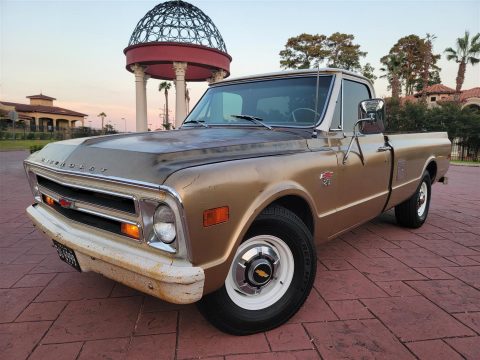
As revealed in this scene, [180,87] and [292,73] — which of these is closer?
[292,73]

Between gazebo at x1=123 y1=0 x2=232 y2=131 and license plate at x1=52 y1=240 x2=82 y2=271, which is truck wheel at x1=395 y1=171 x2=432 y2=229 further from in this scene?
gazebo at x1=123 y1=0 x2=232 y2=131

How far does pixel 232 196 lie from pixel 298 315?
3.86 feet

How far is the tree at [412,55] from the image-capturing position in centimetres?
3975

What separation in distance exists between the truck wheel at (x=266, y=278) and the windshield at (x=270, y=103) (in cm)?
110

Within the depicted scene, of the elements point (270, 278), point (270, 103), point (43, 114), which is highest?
point (43, 114)

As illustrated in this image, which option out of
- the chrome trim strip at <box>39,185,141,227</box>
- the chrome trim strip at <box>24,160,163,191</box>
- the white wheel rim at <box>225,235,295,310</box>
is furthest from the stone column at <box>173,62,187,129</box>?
the white wheel rim at <box>225,235,295,310</box>

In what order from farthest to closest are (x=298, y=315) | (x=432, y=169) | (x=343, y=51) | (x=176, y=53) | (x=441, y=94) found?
(x=441, y=94) < (x=343, y=51) < (x=176, y=53) < (x=432, y=169) < (x=298, y=315)

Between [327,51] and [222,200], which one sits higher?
[327,51]

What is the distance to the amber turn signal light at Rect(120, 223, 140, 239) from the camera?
6.26ft

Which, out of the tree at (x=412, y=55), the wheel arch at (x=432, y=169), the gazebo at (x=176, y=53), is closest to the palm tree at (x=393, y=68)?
the tree at (x=412, y=55)

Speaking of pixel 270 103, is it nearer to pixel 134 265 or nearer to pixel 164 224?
pixel 164 224

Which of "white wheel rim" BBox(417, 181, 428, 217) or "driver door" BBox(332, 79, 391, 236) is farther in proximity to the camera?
"white wheel rim" BBox(417, 181, 428, 217)

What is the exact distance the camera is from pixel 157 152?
1.99 m

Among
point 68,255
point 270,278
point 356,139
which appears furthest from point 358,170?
point 68,255
